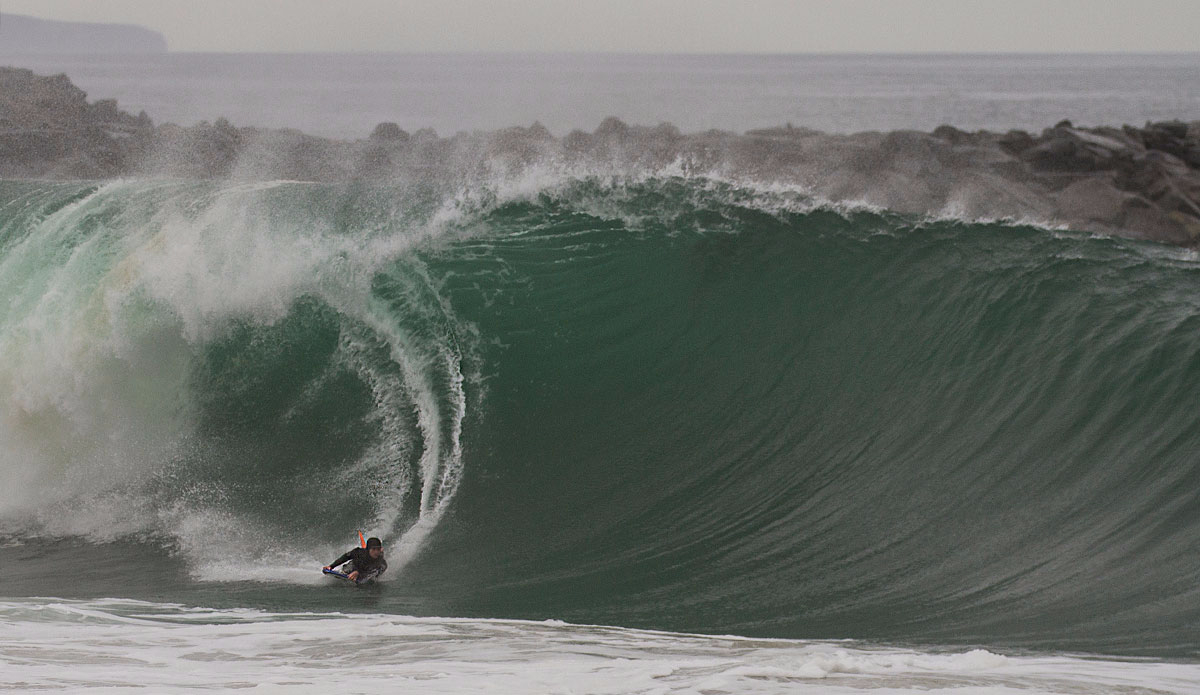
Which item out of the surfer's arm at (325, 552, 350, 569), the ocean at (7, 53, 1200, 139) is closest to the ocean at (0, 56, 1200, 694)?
the surfer's arm at (325, 552, 350, 569)

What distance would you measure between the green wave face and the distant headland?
20.5ft

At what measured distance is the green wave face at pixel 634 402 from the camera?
19.7 feet

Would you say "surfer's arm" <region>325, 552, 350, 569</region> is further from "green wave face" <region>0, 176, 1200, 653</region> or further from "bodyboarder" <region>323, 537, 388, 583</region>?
"green wave face" <region>0, 176, 1200, 653</region>

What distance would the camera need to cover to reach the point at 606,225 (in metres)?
9.82

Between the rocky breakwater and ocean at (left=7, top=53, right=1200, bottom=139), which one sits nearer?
the rocky breakwater

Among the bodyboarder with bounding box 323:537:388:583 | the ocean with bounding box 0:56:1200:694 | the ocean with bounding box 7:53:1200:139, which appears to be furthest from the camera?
the ocean with bounding box 7:53:1200:139

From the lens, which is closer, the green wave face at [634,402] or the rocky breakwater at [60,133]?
the green wave face at [634,402]

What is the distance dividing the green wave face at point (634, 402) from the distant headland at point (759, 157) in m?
6.24

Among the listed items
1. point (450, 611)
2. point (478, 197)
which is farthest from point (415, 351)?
point (450, 611)

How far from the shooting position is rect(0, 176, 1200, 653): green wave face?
600cm

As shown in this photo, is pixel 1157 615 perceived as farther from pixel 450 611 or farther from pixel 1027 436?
pixel 450 611

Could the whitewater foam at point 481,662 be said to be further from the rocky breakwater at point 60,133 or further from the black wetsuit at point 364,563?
the rocky breakwater at point 60,133

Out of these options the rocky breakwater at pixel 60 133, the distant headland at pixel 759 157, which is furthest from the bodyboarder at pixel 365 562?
the rocky breakwater at pixel 60 133

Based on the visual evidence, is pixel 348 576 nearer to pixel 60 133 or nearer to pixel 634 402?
pixel 634 402
